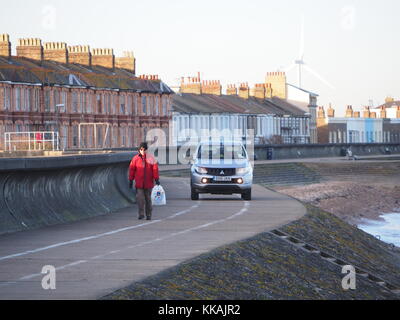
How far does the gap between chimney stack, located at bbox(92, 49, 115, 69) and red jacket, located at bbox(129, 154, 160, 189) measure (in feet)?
272

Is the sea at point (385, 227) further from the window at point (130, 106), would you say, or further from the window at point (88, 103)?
the window at point (130, 106)

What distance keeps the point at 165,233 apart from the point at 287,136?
126535 mm

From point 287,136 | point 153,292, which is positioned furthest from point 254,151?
point 153,292

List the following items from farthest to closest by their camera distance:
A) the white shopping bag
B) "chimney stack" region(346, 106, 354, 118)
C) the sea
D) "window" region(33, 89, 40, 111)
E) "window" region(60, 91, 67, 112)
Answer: "chimney stack" region(346, 106, 354, 118)
"window" region(60, 91, 67, 112)
"window" region(33, 89, 40, 111)
the sea
the white shopping bag

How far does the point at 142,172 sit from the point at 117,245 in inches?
227

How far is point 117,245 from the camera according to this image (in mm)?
18531

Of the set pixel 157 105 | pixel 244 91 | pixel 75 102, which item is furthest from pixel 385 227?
pixel 244 91

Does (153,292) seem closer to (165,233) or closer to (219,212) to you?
(165,233)

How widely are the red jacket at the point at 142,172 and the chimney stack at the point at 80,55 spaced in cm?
8001

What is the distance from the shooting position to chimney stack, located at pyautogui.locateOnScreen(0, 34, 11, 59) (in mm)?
88438

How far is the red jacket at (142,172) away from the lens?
79.3 feet

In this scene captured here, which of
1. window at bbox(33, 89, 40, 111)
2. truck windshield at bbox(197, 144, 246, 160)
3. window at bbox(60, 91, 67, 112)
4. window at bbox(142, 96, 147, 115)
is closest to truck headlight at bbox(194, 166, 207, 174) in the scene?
truck windshield at bbox(197, 144, 246, 160)

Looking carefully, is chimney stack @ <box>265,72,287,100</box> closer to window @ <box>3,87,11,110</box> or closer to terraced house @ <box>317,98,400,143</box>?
terraced house @ <box>317,98,400,143</box>

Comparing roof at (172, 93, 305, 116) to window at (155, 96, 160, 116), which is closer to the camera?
window at (155, 96, 160, 116)
